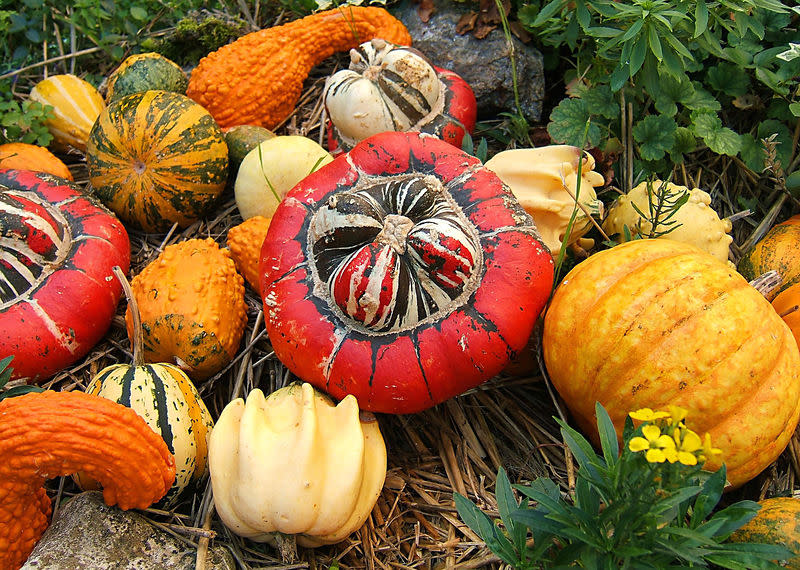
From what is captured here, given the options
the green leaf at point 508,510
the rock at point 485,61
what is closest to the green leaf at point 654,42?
the rock at point 485,61

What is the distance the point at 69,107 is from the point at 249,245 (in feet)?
4.25

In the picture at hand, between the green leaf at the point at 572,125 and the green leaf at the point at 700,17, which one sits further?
the green leaf at the point at 572,125

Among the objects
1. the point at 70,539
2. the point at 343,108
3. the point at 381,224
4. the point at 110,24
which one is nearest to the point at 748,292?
the point at 381,224

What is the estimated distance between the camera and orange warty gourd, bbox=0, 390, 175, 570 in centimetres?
176

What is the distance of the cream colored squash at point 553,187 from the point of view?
247 cm

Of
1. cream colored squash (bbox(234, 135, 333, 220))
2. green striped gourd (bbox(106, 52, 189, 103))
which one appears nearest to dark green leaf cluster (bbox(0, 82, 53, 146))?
green striped gourd (bbox(106, 52, 189, 103))

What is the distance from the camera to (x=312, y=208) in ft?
7.96

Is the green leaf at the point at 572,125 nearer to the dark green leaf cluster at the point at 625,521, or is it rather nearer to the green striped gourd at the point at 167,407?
the dark green leaf cluster at the point at 625,521

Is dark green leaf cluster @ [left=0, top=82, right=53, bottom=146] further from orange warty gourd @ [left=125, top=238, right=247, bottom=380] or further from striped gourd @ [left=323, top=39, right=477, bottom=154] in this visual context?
striped gourd @ [left=323, top=39, right=477, bottom=154]

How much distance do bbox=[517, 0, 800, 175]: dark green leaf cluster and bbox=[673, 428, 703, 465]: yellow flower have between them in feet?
5.44

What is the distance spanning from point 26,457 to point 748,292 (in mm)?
2187

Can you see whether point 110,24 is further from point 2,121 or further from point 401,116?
point 401,116

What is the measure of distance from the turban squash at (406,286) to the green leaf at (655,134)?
767 millimetres

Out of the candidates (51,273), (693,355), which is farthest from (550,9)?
(51,273)
